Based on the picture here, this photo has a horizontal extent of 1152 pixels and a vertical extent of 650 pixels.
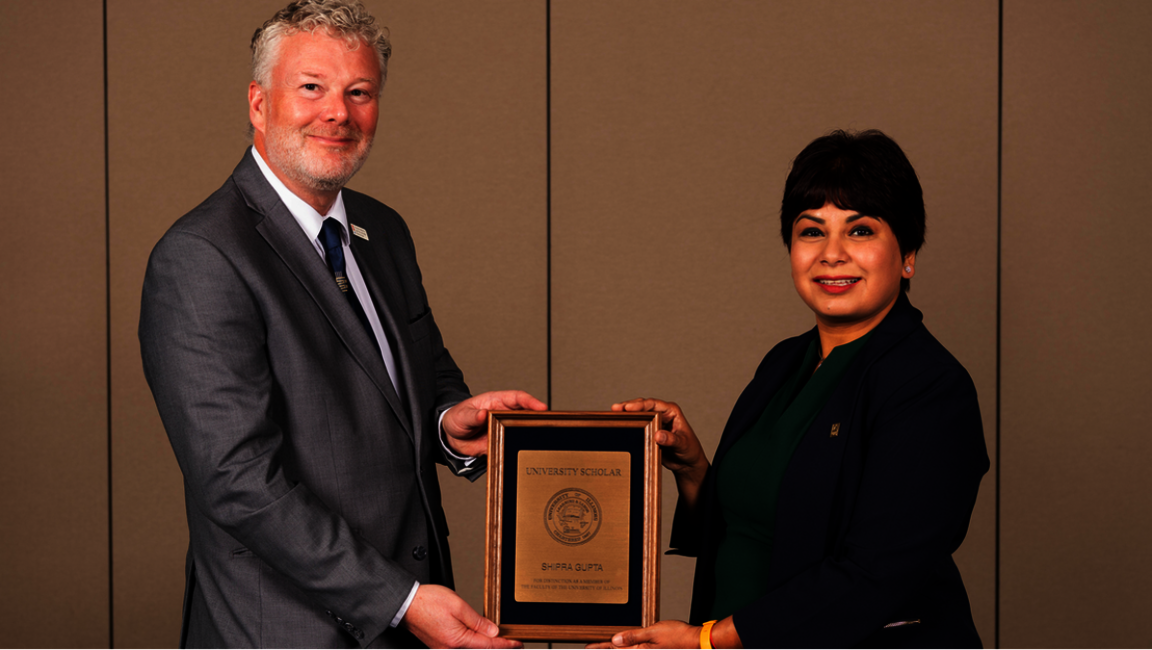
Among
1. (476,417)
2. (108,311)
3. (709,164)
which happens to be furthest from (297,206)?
(108,311)

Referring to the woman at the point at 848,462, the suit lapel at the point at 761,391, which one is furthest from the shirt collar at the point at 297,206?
the suit lapel at the point at 761,391

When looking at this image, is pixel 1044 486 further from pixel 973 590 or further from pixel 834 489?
pixel 834 489

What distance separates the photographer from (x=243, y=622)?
167 cm

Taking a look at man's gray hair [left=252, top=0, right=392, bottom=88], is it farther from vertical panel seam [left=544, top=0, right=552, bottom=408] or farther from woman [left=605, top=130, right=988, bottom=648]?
vertical panel seam [left=544, top=0, right=552, bottom=408]

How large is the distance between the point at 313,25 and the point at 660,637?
4.58 ft

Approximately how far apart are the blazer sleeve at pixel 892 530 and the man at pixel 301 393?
1.90 ft

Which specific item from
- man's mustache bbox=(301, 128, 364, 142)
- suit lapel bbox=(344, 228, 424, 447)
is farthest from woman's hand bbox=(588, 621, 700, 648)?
man's mustache bbox=(301, 128, 364, 142)

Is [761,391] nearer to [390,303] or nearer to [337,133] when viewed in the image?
[390,303]

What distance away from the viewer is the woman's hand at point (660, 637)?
1656mm

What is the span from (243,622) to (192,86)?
9.61 ft

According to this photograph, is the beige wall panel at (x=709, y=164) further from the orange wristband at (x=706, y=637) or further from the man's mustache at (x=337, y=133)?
the orange wristband at (x=706, y=637)

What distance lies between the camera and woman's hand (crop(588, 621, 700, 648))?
5.43ft

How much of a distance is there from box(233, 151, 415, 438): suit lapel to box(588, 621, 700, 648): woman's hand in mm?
617

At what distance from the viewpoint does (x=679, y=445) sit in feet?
6.40
